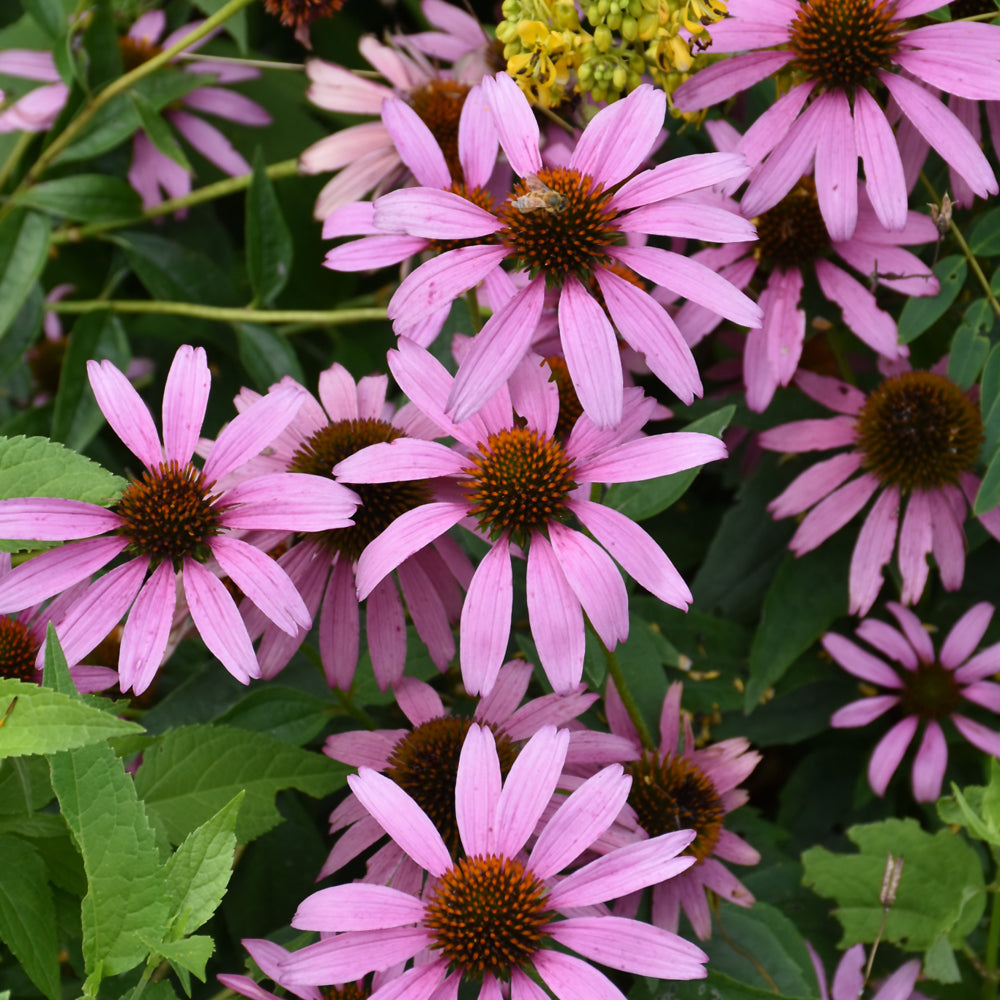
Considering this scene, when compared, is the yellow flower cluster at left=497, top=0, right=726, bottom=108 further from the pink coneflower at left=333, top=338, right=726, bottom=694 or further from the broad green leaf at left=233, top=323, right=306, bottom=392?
the broad green leaf at left=233, top=323, right=306, bottom=392

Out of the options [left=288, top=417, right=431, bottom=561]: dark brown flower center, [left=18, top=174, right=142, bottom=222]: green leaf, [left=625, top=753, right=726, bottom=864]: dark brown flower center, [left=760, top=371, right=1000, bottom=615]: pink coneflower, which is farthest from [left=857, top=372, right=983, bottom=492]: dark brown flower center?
[left=18, top=174, right=142, bottom=222]: green leaf

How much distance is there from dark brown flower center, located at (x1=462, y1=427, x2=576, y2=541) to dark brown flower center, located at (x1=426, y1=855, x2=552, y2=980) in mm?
223

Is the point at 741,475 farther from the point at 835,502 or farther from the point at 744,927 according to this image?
the point at 744,927

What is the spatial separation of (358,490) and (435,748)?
20 centimetres

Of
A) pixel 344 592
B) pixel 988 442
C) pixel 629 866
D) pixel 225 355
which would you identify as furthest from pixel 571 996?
pixel 225 355

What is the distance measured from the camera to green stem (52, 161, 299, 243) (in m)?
1.24

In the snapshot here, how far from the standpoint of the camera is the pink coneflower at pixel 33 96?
4.13 feet

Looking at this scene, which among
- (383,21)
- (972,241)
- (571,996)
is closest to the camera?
(571,996)

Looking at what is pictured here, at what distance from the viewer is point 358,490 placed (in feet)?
2.82

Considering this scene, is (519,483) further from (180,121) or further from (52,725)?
(180,121)

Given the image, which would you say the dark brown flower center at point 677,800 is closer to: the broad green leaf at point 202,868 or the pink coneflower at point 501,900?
the pink coneflower at point 501,900

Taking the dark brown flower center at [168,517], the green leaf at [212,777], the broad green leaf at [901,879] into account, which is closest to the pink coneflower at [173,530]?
the dark brown flower center at [168,517]

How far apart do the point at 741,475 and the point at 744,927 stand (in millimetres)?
514

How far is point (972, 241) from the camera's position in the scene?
958mm
